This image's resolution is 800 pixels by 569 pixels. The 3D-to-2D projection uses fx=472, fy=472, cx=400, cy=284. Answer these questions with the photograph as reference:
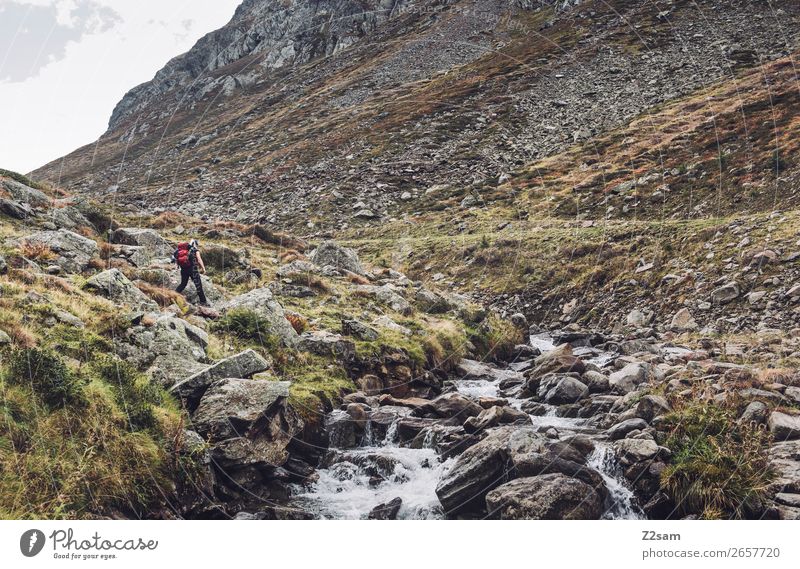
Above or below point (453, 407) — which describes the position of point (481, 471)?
above

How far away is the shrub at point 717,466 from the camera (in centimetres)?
598

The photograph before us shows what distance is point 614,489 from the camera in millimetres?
6855

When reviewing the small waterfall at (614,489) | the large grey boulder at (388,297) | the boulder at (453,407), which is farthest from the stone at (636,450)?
the large grey boulder at (388,297)

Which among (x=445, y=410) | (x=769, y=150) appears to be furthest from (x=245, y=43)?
(x=445, y=410)

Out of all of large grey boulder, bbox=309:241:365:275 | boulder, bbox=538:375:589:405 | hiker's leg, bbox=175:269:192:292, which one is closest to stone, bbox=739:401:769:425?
boulder, bbox=538:375:589:405

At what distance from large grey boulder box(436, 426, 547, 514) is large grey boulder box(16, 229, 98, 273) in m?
11.3

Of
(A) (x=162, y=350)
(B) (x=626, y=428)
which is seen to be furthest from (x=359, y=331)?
(B) (x=626, y=428)

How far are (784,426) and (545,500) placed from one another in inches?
158

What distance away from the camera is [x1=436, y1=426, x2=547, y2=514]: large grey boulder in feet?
22.8

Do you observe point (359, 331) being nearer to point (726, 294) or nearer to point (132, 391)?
point (132, 391)

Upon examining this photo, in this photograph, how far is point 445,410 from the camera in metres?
10.6

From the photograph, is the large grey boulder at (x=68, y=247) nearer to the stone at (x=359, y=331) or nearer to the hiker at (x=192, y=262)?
the hiker at (x=192, y=262)

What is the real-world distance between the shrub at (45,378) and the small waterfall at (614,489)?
291 inches

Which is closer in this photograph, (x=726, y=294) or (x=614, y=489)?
(x=614, y=489)
